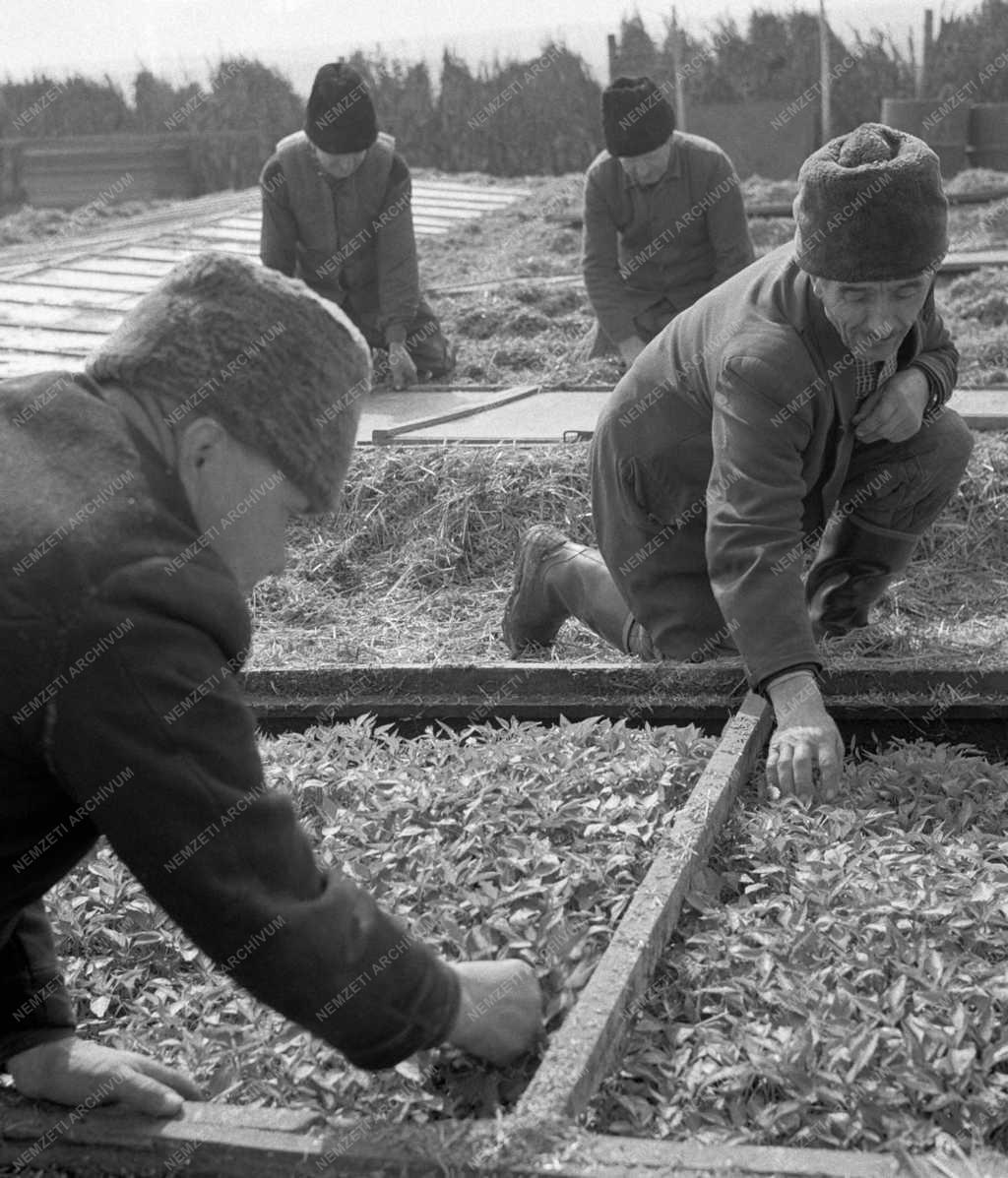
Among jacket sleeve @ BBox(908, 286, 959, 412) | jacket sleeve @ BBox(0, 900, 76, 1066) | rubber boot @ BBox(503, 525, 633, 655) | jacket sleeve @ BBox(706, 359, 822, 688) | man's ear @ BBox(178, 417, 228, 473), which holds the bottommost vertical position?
rubber boot @ BBox(503, 525, 633, 655)

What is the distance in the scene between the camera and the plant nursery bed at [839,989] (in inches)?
86.6

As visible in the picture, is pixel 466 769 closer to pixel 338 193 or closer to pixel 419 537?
pixel 419 537

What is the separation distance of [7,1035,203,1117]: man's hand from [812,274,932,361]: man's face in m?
2.20

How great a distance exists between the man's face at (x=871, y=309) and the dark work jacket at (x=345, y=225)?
4.86 m

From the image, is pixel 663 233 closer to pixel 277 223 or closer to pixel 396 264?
pixel 396 264

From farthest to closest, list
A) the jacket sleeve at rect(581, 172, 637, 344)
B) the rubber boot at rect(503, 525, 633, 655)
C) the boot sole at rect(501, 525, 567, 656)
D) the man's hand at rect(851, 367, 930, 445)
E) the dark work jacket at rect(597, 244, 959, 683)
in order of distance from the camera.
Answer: the jacket sleeve at rect(581, 172, 637, 344), the boot sole at rect(501, 525, 567, 656), the rubber boot at rect(503, 525, 633, 655), the man's hand at rect(851, 367, 930, 445), the dark work jacket at rect(597, 244, 959, 683)

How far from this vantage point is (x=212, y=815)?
1811mm

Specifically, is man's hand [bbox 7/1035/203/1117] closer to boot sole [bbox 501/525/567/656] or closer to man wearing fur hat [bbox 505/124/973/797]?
man wearing fur hat [bbox 505/124/973/797]

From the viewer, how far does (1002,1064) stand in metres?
2.31

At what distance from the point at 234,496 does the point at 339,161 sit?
632 cm

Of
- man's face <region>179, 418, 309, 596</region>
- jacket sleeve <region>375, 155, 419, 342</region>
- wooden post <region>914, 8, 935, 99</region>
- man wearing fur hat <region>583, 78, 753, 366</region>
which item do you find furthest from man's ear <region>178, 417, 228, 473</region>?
wooden post <region>914, 8, 935, 99</region>

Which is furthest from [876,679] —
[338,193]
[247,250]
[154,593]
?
[247,250]

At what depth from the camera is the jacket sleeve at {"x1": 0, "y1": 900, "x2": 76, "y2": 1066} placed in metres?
2.37

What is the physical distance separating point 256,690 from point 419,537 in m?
2.12
